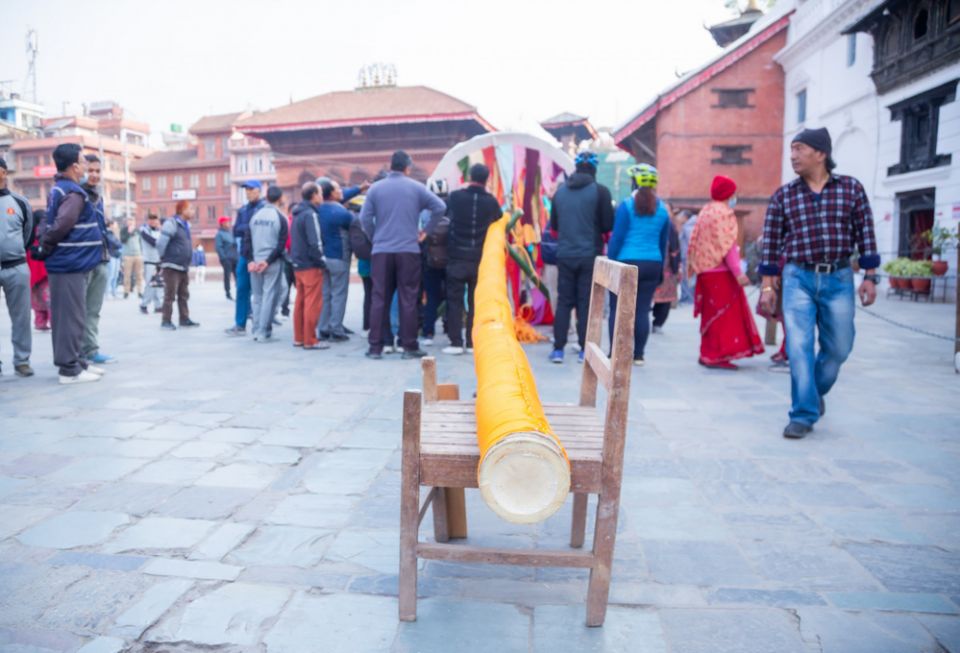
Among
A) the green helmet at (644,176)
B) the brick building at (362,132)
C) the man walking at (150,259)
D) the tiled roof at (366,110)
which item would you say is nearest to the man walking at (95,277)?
the man walking at (150,259)

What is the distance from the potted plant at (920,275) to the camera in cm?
1474

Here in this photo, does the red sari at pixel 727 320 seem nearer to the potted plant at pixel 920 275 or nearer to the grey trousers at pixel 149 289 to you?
the grey trousers at pixel 149 289

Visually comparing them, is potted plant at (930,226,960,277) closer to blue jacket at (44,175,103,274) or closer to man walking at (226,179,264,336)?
man walking at (226,179,264,336)

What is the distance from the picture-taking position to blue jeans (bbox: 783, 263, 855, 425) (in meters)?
4.44

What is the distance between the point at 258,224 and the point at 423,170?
2065cm

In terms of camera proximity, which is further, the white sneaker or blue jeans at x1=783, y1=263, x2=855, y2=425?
the white sneaker

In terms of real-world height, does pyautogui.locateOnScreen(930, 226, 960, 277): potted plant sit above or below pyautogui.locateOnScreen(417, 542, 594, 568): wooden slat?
above

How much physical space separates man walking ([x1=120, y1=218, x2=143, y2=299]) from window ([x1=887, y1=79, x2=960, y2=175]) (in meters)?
16.9

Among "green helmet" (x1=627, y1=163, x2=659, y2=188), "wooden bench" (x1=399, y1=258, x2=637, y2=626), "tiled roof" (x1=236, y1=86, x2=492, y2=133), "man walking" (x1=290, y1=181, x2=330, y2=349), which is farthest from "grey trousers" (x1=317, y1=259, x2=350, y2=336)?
"tiled roof" (x1=236, y1=86, x2=492, y2=133)

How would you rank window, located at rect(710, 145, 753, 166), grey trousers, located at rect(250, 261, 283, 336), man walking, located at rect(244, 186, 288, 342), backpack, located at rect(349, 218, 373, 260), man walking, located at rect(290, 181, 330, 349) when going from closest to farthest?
1. man walking, located at rect(290, 181, 330, 349)
2. backpack, located at rect(349, 218, 373, 260)
3. man walking, located at rect(244, 186, 288, 342)
4. grey trousers, located at rect(250, 261, 283, 336)
5. window, located at rect(710, 145, 753, 166)

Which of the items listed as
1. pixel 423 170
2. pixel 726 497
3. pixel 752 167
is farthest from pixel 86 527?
pixel 423 170

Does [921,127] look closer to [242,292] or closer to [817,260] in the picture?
[817,260]

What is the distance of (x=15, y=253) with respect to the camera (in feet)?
20.0

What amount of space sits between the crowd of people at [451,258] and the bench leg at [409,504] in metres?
3.04
